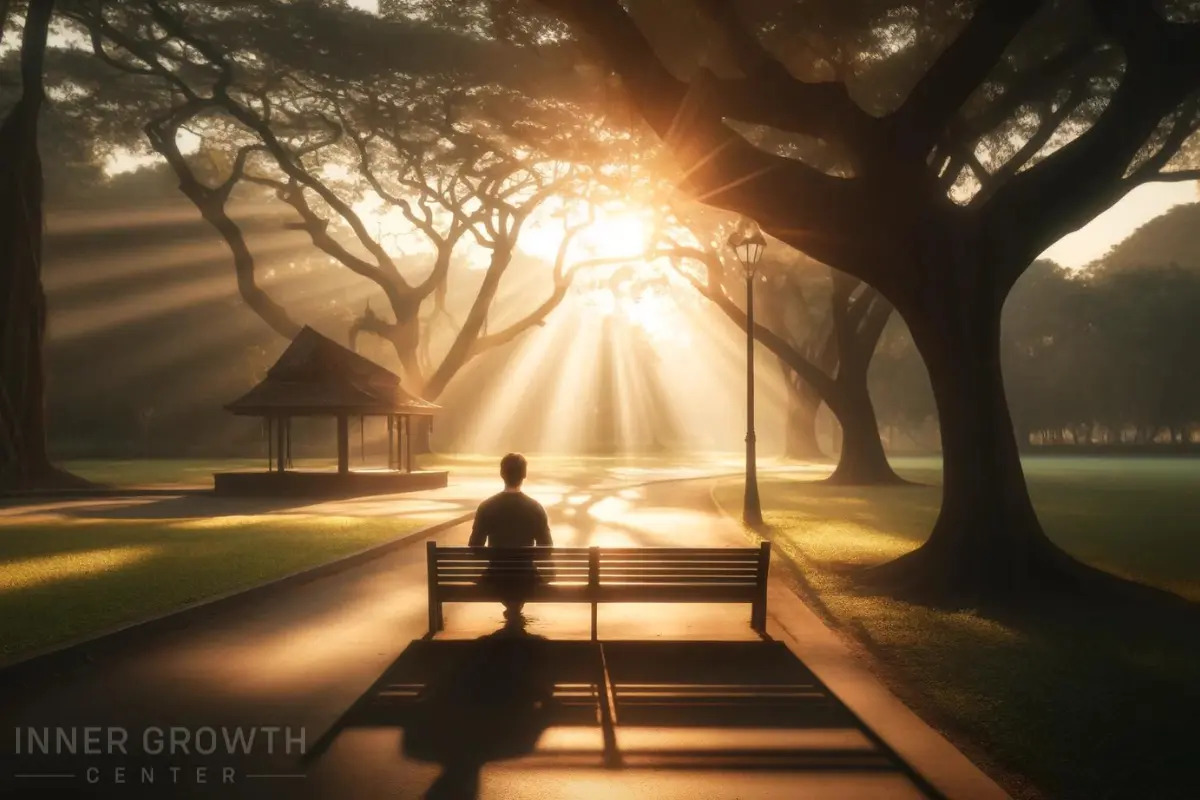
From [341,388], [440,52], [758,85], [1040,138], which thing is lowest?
[341,388]

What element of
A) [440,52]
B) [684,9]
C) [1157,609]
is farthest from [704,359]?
[1157,609]

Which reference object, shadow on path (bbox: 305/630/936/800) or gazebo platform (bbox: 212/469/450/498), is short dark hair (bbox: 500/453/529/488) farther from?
gazebo platform (bbox: 212/469/450/498)

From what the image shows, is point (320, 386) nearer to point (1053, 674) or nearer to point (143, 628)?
point (143, 628)

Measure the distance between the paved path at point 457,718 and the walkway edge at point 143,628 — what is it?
0.16 m

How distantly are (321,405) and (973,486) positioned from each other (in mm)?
21560

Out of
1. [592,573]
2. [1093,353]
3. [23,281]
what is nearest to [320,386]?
[23,281]

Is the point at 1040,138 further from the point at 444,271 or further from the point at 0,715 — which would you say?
the point at 444,271

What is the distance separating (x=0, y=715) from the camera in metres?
6.48

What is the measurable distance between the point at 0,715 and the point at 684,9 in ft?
50.8

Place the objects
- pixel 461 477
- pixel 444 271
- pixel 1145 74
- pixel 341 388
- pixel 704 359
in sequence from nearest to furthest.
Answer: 1. pixel 1145 74
2. pixel 341 388
3. pixel 461 477
4. pixel 444 271
5. pixel 704 359

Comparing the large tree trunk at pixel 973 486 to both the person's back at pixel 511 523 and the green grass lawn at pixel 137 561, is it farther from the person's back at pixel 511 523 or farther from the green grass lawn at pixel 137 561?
the green grass lawn at pixel 137 561

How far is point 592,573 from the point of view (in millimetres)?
8109

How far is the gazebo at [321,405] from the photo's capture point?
1140 inches

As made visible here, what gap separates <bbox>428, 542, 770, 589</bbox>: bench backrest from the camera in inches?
321
